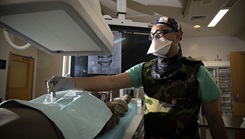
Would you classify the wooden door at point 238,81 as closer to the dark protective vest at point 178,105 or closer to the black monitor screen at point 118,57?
the black monitor screen at point 118,57

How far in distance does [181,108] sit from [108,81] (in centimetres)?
52

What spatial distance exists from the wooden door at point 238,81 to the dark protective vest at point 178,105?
12.8 ft

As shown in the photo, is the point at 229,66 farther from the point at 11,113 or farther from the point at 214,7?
the point at 11,113

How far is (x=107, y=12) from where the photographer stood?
359 cm

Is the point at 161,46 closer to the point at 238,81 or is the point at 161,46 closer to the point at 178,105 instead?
the point at 178,105

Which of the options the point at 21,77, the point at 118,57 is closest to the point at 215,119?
the point at 118,57

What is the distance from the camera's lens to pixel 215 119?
3.44 ft

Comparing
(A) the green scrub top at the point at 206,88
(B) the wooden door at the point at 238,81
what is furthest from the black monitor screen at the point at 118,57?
(B) the wooden door at the point at 238,81

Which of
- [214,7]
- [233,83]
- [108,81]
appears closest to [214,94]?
[108,81]

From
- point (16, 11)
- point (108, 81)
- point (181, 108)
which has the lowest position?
point (181, 108)

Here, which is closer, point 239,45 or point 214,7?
point 214,7

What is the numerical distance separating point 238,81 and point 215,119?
3.94 meters

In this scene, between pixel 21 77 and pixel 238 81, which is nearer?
pixel 238 81

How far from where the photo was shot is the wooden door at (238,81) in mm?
4117
